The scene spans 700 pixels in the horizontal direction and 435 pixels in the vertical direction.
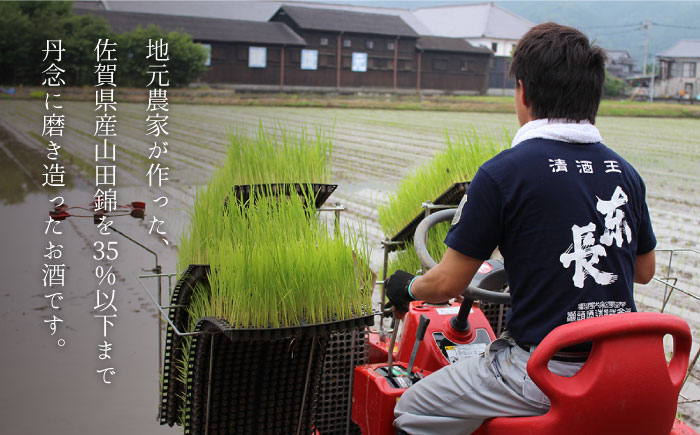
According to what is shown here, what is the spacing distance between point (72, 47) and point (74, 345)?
2740 cm

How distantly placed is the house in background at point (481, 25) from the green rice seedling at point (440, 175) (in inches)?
2099

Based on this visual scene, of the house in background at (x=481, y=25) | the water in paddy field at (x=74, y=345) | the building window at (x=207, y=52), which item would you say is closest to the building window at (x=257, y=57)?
the building window at (x=207, y=52)

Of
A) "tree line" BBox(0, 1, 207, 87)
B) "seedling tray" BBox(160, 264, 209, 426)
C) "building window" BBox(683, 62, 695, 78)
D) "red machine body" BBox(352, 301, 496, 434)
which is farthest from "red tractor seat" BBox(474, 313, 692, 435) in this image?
"building window" BBox(683, 62, 695, 78)

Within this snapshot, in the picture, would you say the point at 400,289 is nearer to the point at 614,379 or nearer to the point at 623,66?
the point at 614,379

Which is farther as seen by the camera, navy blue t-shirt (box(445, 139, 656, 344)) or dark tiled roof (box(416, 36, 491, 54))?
dark tiled roof (box(416, 36, 491, 54))

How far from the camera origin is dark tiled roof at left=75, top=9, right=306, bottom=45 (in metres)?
38.2

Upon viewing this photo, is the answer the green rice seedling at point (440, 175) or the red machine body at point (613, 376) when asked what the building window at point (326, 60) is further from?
the red machine body at point (613, 376)

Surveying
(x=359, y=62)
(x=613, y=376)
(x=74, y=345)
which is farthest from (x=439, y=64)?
(x=613, y=376)

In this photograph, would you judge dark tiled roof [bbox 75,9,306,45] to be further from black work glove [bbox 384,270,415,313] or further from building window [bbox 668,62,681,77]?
black work glove [bbox 384,270,415,313]

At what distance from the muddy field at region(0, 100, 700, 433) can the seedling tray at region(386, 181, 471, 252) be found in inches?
28.6

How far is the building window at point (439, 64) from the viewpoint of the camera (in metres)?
46.0

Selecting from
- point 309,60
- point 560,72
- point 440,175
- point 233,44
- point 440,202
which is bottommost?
point 440,202

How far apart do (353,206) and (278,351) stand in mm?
7127

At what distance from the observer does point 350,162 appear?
14.0m
